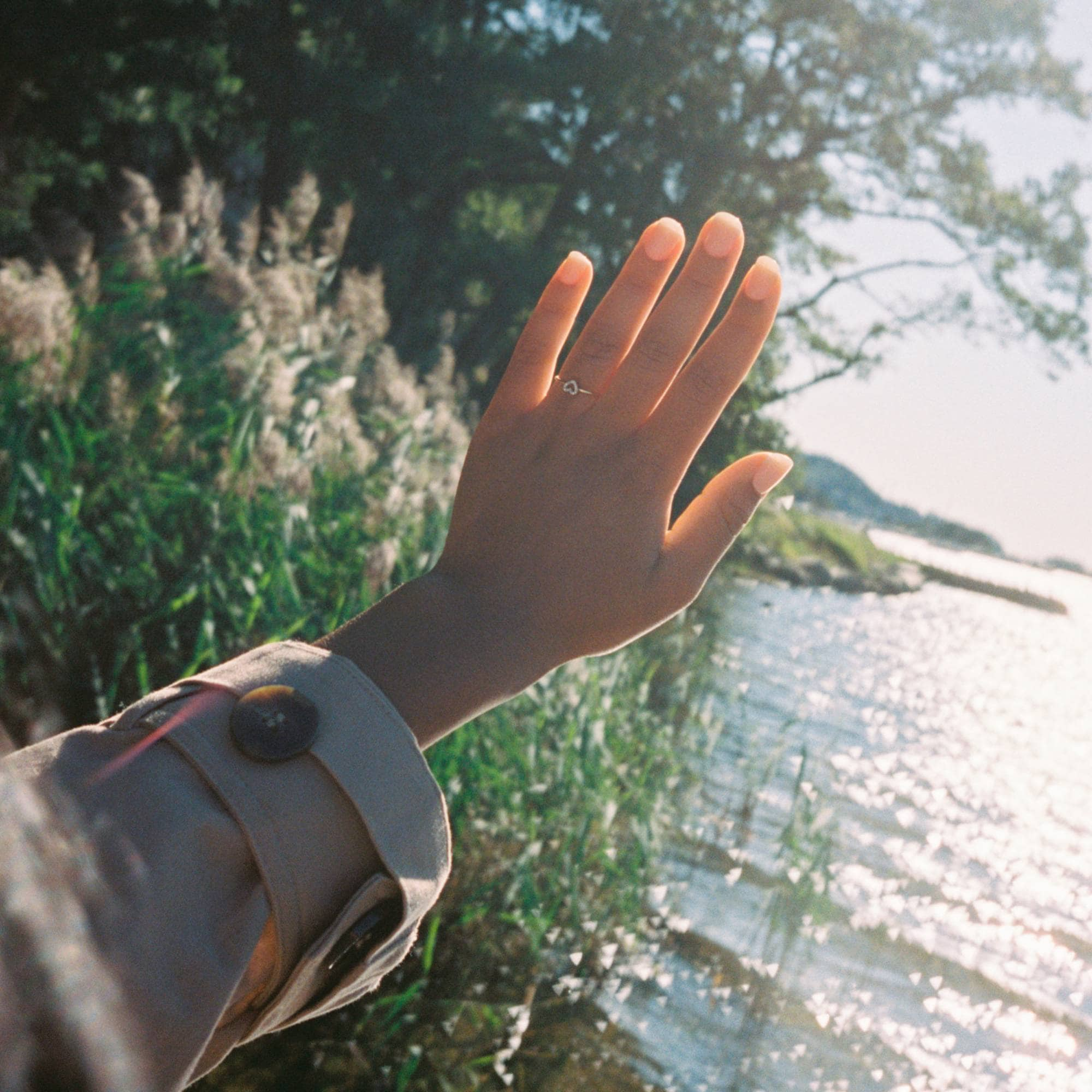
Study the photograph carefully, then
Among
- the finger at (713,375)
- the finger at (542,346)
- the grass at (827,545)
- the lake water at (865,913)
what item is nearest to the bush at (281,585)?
the lake water at (865,913)

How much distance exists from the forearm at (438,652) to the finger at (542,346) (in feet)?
0.76

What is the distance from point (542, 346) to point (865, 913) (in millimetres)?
5126

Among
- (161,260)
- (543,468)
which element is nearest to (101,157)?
(161,260)

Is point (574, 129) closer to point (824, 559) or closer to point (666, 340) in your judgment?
point (666, 340)

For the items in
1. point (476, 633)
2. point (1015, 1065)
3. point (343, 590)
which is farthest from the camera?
point (1015, 1065)

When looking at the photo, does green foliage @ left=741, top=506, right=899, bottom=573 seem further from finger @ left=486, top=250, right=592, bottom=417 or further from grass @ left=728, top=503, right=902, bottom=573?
finger @ left=486, top=250, right=592, bottom=417

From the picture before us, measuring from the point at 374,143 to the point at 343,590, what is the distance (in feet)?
43.3

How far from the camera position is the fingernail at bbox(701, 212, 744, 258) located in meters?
1.00

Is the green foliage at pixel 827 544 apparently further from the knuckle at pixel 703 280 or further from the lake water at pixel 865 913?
the knuckle at pixel 703 280

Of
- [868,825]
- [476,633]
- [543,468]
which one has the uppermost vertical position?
[543,468]

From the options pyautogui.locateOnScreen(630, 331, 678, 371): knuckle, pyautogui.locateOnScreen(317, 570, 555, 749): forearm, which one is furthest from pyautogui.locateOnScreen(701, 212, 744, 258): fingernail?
pyautogui.locateOnScreen(317, 570, 555, 749): forearm

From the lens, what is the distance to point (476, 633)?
84 cm

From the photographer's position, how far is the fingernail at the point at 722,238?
1.00m

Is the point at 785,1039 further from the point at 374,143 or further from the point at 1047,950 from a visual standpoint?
the point at 374,143
